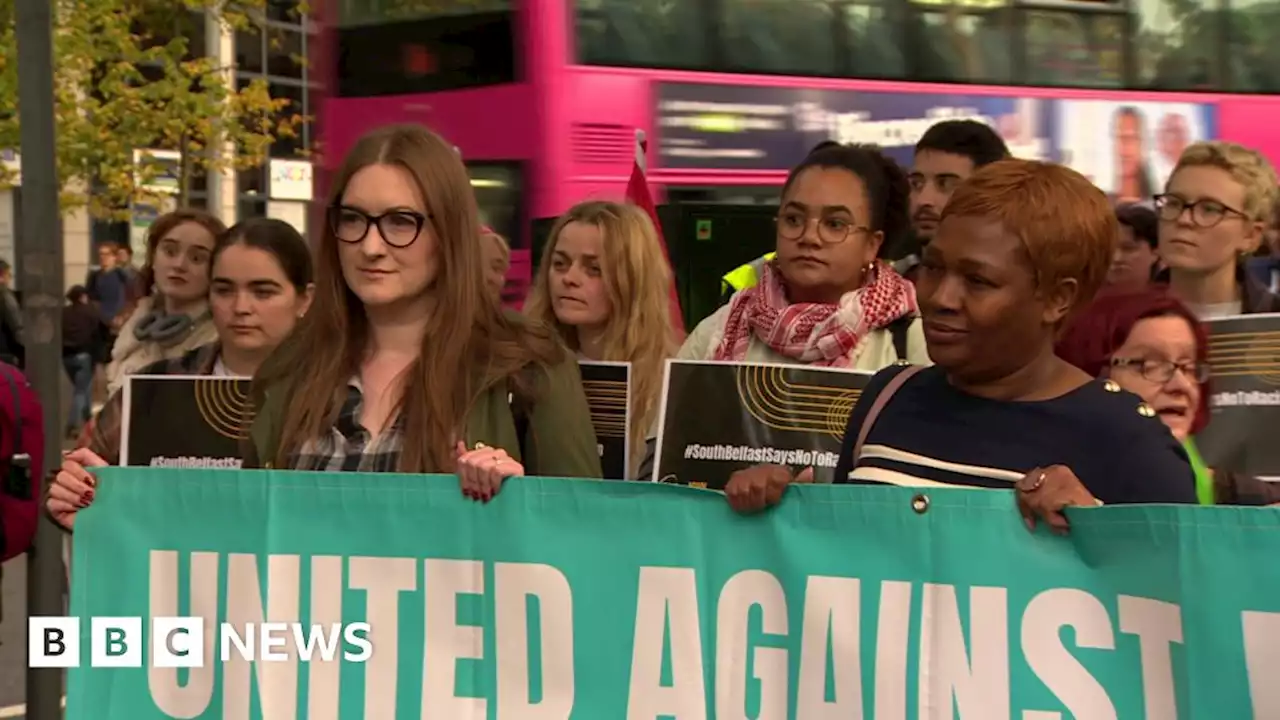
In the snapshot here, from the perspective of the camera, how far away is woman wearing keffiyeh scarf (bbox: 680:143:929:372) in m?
4.38

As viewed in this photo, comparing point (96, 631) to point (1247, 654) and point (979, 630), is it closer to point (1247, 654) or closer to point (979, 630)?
point (979, 630)

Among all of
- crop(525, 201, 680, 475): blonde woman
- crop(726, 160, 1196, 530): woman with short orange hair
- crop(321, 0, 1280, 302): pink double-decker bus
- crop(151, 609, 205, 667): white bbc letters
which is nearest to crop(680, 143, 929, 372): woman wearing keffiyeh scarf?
crop(525, 201, 680, 475): blonde woman

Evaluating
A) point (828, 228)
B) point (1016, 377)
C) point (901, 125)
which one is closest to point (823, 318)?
point (828, 228)

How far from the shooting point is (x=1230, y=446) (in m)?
4.12

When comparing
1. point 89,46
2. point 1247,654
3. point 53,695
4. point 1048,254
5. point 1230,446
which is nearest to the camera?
point 1247,654

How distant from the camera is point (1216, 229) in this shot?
4887 mm

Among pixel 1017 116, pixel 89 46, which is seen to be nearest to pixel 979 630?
pixel 1017 116

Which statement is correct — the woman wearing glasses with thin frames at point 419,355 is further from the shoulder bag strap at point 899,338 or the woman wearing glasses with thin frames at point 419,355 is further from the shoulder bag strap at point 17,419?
the shoulder bag strap at point 17,419

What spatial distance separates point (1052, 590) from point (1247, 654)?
314 millimetres

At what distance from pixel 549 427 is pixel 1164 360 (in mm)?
1296

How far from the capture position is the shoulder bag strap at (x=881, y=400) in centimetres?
319

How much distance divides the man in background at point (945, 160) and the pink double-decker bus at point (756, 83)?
5.56 meters

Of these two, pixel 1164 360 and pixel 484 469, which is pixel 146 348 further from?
pixel 1164 360

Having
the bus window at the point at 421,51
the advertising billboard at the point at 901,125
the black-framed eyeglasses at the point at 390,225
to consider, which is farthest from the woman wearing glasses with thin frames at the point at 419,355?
the advertising billboard at the point at 901,125
